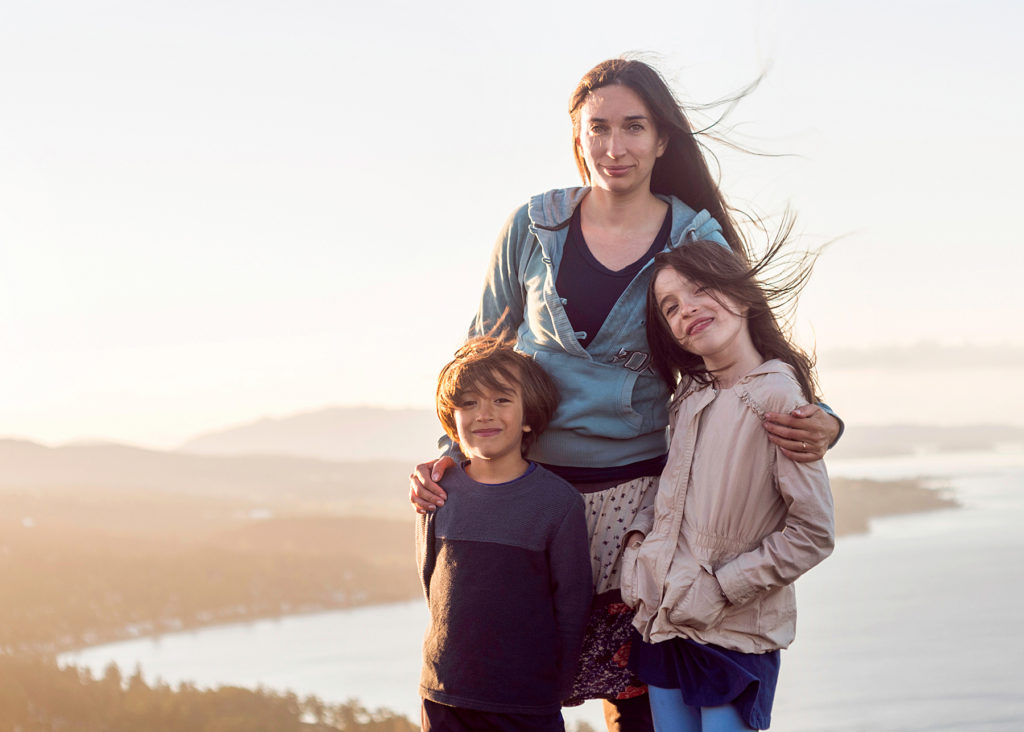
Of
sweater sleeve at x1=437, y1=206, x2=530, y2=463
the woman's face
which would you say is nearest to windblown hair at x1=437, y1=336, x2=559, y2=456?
sweater sleeve at x1=437, y1=206, x2=530, y2=463

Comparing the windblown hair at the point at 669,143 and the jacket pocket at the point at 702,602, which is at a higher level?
the windblown hair at the point at 669,143

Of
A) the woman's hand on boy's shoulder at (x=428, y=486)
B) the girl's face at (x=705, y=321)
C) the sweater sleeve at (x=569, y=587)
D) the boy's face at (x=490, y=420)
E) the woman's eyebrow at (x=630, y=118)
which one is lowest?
the sweater sleeve at (x=569, y=587)

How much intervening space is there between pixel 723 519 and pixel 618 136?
0.79 meters

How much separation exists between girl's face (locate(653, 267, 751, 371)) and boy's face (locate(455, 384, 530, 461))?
1.16ft

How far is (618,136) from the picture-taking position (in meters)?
1.82

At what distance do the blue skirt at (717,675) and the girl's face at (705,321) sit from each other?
0.53m

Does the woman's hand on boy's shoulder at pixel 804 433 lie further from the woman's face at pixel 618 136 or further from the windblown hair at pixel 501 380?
the woman's face at pixel 618 136

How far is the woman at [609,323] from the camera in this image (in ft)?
6.00

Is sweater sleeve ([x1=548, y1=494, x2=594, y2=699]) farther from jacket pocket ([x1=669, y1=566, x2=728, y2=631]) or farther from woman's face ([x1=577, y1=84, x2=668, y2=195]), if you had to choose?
woman's face ([x1=577, y1=84, x2=668, y2=195])

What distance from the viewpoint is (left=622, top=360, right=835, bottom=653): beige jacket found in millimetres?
1547

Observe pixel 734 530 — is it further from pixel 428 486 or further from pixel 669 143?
pixel 669 143

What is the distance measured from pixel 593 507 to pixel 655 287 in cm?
48

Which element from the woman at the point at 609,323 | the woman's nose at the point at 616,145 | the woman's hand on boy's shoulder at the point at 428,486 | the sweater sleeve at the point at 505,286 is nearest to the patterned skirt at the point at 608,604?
the woman at the point at 609,323

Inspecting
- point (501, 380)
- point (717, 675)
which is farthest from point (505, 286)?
point (717, 675)
